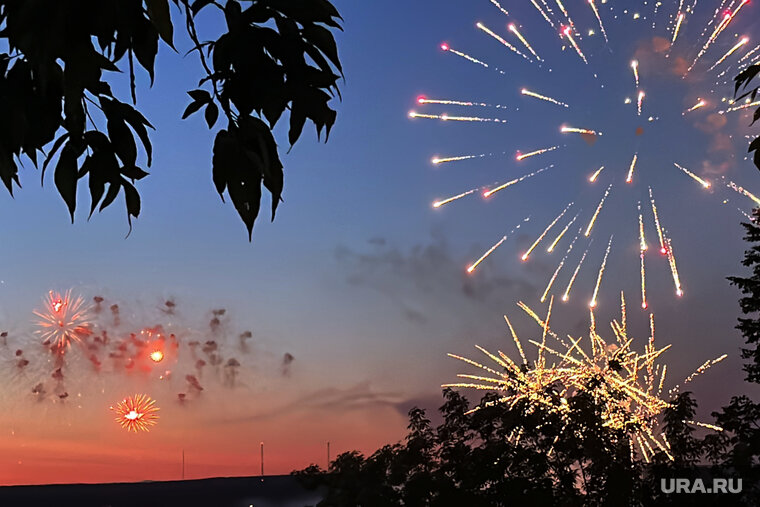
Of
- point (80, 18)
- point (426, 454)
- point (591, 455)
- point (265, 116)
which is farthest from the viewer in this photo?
point (426, 454)

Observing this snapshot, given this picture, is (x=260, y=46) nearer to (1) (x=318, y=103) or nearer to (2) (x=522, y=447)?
(1) (x=318, y=103)

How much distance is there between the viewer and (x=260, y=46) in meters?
3.96

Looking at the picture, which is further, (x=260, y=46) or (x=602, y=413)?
(x=602, y=413)

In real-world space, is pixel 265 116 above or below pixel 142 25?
below

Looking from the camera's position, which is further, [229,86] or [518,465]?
[518,465]

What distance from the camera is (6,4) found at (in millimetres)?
3775

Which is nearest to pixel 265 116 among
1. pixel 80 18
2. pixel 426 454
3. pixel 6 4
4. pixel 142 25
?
pixel 142 25

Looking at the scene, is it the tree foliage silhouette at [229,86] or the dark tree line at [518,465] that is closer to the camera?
the tree foliage silhouette at [229,86]

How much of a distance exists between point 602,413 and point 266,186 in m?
26.1

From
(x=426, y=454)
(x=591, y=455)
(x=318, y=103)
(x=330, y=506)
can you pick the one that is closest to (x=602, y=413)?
(x=591, y=455)

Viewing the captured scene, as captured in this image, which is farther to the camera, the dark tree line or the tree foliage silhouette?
the dark tree line

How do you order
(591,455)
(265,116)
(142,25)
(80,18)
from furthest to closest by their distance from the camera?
1. (591,455)
2. (265,116)
3. (142,25)
4. (80,18)

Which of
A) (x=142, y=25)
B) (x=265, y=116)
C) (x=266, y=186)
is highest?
(x=142, y=25)

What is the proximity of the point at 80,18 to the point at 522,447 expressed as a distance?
27.1 m
